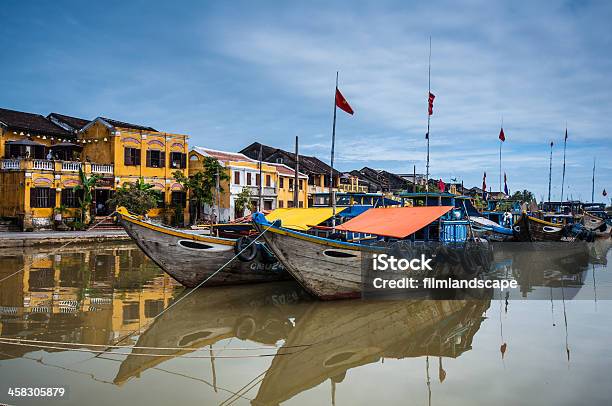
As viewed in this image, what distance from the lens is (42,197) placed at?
28.8 metres

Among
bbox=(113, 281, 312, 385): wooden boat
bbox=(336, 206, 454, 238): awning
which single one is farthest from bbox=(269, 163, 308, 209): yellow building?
bbox=(113, 281, 312, 385): wooden boat

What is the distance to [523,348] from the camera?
9.01 m

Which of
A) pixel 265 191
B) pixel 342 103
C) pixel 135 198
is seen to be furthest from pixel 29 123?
pixel 342 103

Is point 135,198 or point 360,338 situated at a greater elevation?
point 135,198

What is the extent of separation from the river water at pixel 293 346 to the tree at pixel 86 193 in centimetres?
1549

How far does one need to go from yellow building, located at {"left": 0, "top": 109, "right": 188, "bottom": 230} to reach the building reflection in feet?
28.9

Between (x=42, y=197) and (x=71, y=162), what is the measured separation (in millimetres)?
2823

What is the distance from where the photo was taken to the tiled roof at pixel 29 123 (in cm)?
3056

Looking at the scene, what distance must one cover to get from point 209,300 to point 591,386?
29.7 ft

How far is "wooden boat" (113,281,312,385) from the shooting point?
8.75 m

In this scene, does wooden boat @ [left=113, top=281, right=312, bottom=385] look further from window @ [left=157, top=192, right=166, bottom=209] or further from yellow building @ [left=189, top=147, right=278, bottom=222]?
yellow building @ [left=189, top=147, right=278, bottom=222]

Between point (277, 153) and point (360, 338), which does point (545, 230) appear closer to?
point (360, 338)

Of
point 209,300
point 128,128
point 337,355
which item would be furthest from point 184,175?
point 337,355

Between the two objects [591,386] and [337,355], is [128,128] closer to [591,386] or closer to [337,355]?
[337,355]
